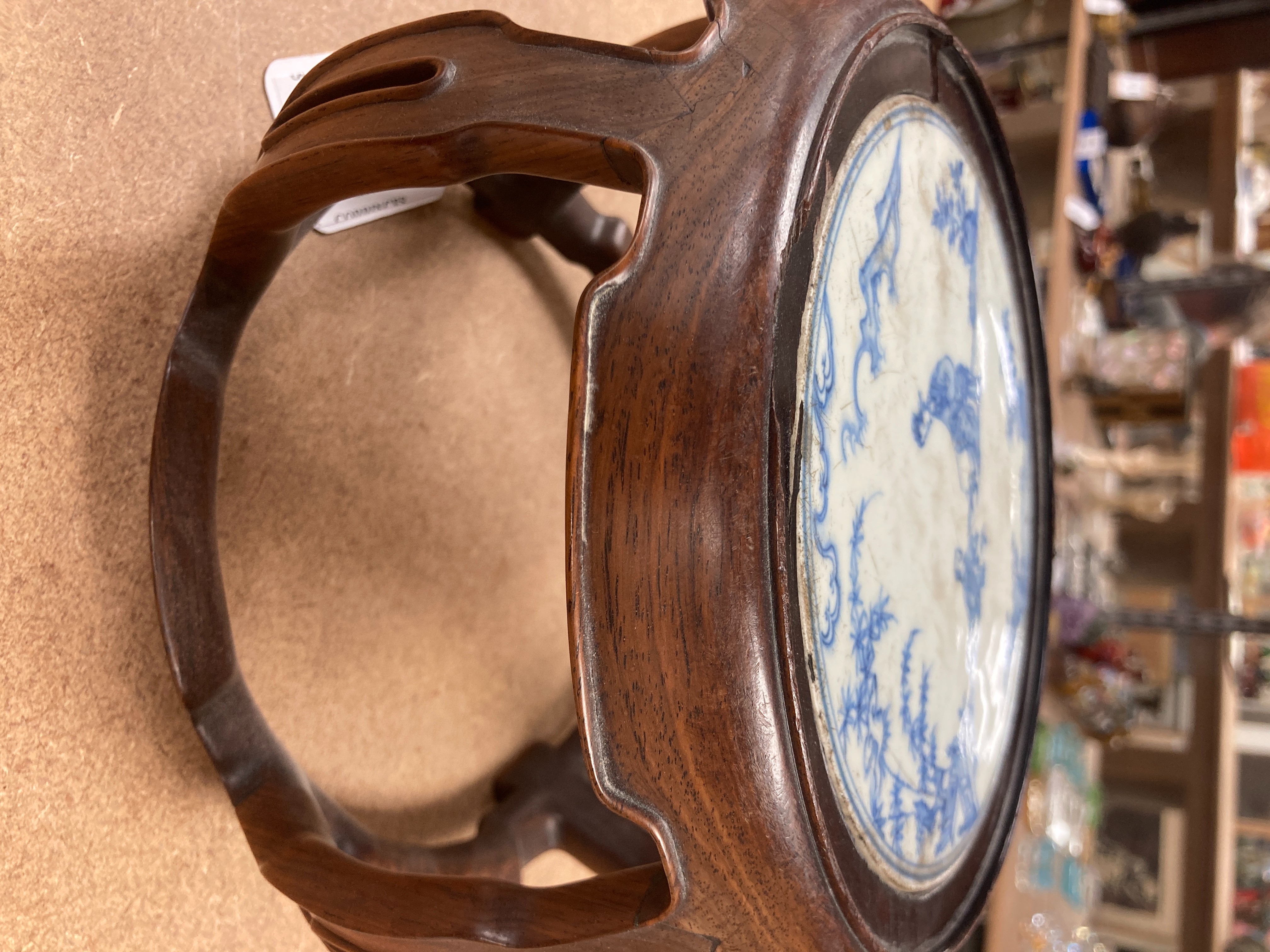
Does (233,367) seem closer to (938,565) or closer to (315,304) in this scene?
(315,304)

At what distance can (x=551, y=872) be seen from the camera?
3.60 feet

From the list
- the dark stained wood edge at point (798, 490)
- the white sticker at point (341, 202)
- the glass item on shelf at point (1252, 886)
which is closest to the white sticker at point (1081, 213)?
the dark stained wood edge at point (798, 490)

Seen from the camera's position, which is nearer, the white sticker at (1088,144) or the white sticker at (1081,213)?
the white sticker at (1081,213)

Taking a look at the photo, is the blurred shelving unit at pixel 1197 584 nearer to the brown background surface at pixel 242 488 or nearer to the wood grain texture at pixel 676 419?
the brown background surface at pixel 242 488

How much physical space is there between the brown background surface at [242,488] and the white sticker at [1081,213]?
1668mm

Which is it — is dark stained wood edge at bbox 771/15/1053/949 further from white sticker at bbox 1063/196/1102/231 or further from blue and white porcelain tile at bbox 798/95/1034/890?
white sticker at bbox 1063/196/1102/231

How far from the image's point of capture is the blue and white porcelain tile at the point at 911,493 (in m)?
0.51

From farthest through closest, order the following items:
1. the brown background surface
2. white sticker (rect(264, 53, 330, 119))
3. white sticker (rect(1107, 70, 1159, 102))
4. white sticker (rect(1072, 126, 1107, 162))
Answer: white sticker (rect(1107, 70, 1159, 102)) → white sticker (rect(1072, 126, 1107, 162)) → white sticker (rect(264, 53, 330, 119)) → the brown background surface

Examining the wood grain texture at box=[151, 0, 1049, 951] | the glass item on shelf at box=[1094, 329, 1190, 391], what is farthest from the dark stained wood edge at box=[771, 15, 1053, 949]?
the glass item on shelf at box=[1094, 329, 1190, 391]

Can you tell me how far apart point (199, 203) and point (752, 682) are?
25.3 inches

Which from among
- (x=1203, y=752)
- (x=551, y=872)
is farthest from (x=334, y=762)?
(x=1203, y=752)

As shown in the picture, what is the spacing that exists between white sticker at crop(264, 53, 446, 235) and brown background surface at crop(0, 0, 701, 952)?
13 mm

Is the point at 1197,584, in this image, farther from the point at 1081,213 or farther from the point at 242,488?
the point at 242,488

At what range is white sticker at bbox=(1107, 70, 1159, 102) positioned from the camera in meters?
2.64
